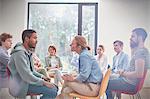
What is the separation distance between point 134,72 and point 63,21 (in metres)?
2.78

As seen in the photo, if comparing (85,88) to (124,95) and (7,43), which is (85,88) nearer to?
(124,95)

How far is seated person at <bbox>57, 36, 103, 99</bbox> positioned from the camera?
104 inches

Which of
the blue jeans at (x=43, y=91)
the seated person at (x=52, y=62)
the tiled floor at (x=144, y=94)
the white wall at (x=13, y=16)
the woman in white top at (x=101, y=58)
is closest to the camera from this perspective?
the blue jeans at (x=43, y=91)

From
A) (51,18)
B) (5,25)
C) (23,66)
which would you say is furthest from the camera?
(51,18)

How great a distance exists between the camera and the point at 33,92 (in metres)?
2.67

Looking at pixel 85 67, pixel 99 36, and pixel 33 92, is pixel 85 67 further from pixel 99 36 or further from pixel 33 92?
pixel 99 36

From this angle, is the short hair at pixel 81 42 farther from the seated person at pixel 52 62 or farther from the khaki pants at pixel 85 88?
the seated person at pixel 52 62

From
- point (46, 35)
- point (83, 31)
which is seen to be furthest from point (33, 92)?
point (83, 31)

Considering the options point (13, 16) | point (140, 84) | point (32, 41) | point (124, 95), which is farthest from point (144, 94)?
point (13, 16)

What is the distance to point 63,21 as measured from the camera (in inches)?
210

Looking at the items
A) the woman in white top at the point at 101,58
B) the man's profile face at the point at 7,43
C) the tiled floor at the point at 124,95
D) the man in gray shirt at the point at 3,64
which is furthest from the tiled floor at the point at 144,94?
the man's profile face at the point at 7,43

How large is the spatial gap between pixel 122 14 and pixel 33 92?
308 cm

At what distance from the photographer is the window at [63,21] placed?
5105mm

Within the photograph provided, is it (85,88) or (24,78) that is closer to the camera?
(24,78)
